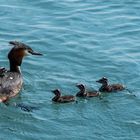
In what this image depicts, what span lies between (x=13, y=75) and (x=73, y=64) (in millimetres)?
1823

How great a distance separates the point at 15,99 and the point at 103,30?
212 inches

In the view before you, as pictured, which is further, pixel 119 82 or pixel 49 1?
pixel 49 1

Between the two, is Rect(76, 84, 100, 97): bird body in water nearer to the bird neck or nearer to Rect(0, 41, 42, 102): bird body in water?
Rect(0, 41, 42, 102): bird body in water

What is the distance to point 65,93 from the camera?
14398 millimetres

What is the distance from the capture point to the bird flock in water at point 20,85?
13805mm

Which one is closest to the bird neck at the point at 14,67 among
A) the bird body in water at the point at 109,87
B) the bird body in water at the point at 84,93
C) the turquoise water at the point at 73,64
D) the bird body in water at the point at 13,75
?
the bird body in water at the point at 13,75

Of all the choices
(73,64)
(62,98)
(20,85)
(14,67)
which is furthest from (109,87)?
(14,67)

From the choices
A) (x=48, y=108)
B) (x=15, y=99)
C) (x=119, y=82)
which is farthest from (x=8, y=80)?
(x=119, y=82)

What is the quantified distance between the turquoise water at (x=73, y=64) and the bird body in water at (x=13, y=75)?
21 cm

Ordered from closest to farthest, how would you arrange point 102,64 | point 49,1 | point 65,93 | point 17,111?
point 17,111, point 65,93, point 102,64, point 49,1

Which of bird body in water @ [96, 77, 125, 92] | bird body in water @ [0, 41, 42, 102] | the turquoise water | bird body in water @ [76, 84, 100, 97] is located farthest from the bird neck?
bird body in water @ [96, 77, 125, 92]

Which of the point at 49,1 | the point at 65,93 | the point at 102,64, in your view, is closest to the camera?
the point at 65,93

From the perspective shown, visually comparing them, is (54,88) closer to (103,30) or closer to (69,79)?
(69,79)

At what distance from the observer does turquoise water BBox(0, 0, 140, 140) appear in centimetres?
1265
